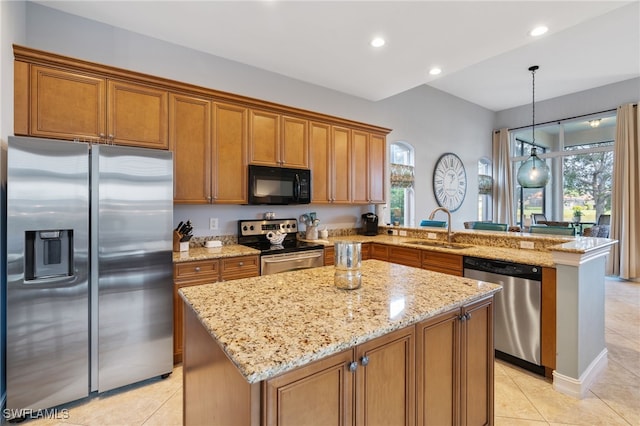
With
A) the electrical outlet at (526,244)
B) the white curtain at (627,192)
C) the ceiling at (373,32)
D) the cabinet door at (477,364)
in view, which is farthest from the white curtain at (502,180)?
the cabinet door at (477,364)

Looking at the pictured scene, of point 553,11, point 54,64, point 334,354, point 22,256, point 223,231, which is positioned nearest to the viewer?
point 334,354

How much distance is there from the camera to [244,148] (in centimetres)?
308

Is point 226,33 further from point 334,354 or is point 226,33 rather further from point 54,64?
point 334,354

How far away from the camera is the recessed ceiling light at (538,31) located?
2.67m

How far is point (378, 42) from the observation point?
9.43 feet

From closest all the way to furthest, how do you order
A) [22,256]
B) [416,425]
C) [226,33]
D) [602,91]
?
[416,425] → [22,256] → [226,33] → [602,91]

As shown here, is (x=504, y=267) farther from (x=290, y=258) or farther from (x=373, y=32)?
(x=373, y=32)

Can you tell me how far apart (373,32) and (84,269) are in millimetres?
3006

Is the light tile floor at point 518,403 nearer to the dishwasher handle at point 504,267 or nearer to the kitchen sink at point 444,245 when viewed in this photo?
the dishwasher handle at point 504,267

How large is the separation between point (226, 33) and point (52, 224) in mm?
2156

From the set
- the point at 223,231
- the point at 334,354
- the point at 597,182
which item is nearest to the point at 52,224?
the point at 223,231

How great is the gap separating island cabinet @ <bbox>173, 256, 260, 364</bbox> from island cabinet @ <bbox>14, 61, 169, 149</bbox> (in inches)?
43.4

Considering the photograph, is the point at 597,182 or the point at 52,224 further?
the point at 597,182

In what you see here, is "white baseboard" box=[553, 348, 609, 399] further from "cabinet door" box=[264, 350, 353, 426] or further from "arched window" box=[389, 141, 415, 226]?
"arched window" box=[389, 141, 415, 226]
